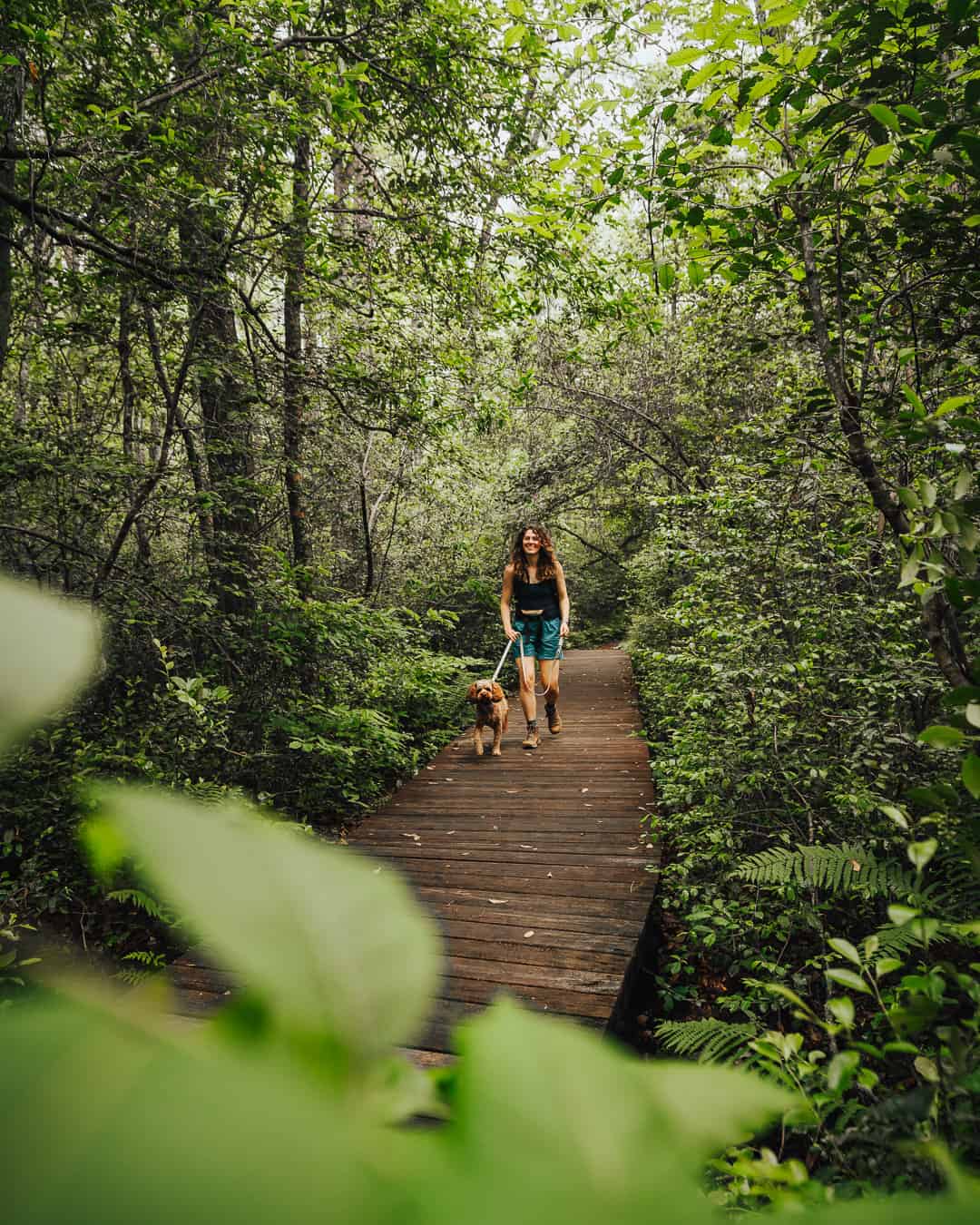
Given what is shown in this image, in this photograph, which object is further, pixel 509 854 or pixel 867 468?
pixel 509 854

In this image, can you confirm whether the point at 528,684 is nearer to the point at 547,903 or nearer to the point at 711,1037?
the point at 547,903

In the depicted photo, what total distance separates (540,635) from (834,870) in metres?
3.76

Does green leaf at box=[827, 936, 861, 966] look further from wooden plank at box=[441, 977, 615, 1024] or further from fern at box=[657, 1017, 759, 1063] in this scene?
wooden plank at box=[441, 977, 615, 1024]

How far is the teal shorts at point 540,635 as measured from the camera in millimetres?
6195

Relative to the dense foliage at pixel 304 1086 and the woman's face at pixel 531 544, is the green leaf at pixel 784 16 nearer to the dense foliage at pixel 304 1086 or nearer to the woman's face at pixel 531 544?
the dense foliage at pixel 304 1086

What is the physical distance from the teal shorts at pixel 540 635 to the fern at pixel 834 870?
3376mm

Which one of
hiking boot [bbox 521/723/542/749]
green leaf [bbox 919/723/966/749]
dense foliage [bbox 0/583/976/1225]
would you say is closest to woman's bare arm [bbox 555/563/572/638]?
hiking boot [bbox 521/723/542/749]

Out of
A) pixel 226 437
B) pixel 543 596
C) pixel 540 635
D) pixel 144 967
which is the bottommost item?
pixel 144 967

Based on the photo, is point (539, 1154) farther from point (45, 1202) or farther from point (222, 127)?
point (222, 127)

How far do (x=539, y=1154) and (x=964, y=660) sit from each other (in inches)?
115

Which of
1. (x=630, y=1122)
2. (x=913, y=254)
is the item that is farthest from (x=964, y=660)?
(x=630, y=1122)

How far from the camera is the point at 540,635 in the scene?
6.25 metres

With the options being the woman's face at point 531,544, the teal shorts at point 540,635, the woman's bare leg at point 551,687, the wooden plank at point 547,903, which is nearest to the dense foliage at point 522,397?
the wooden plank at point 547,903

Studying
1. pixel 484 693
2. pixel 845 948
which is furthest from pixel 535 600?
pixel 845 948
